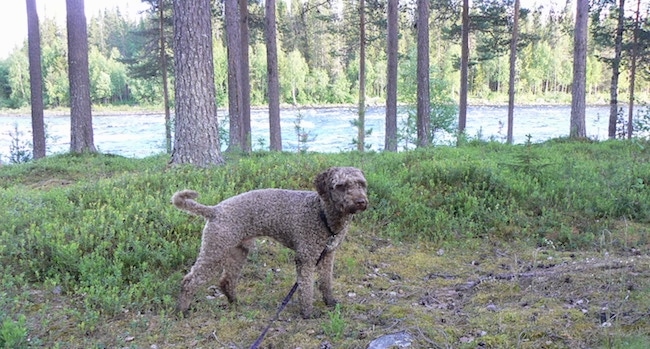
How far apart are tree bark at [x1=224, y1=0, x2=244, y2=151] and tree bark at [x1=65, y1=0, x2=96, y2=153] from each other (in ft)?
14.1

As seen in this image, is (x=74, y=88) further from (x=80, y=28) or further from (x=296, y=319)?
(x=296, y=319)

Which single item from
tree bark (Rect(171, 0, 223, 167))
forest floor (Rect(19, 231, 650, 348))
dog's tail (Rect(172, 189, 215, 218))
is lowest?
forest floor (Rect(19, 231, 650, 348))

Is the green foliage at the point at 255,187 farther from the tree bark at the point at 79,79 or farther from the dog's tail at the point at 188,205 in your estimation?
the tree bark at the point at 79,79

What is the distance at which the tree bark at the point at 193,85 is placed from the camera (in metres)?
8.51

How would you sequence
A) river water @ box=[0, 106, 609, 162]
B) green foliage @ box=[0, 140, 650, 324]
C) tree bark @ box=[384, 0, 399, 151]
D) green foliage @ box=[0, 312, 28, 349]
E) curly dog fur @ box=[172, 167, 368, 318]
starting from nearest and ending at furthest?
green foliage @ box=[0, 312, 28, 349]
curly dog fur @ box=[172, 167, 368, 318]
green foliage @ box=[0, 140, 650, 324]
tree bark @ box=[384, 0, 399, 151]
river water @ box=[0, 106, 609, 162]

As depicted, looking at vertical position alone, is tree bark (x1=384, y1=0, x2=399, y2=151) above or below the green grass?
above

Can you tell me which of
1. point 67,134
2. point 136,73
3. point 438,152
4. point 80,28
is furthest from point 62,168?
point 67,134

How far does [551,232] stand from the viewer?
23.3 ft

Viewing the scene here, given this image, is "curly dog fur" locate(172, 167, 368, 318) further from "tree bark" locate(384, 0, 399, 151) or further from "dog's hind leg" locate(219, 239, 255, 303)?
"tree bark" locate(384, 0, 399, 151)

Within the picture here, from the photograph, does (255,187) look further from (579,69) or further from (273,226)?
(579,69)

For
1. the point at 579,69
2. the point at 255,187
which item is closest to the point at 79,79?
the point at 255,187

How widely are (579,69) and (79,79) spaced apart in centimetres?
1553

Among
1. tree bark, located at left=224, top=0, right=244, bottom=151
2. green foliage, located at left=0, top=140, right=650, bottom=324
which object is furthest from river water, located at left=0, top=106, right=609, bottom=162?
green foliage, located at left=0, top=140, right=650, bottom=324

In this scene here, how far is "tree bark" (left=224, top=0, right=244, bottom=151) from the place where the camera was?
52.1 ft
